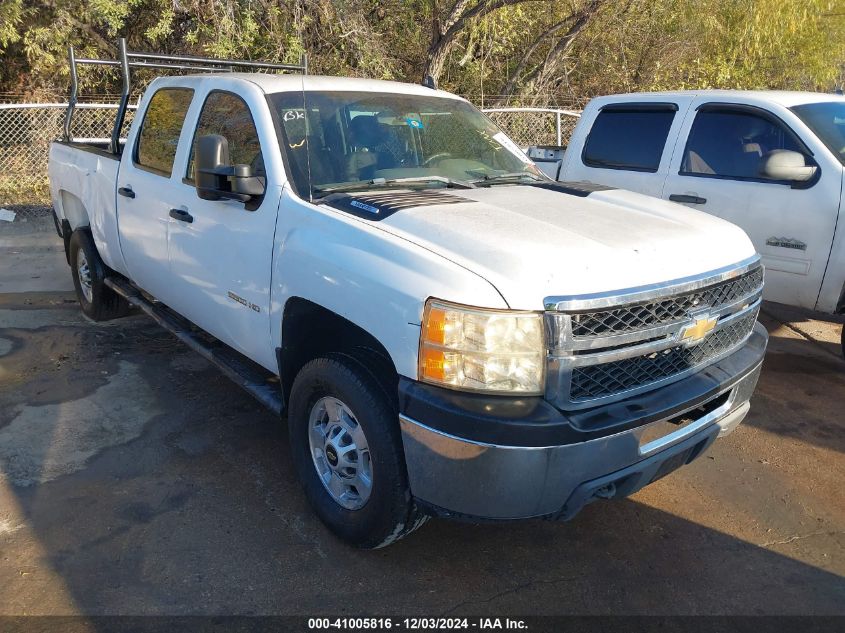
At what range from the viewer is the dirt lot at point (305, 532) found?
300 cm

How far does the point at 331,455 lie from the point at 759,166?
4.07m

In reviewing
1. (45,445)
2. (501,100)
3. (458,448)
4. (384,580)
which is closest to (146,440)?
(45,445)

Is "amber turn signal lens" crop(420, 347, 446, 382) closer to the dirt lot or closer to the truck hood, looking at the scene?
the truck hood

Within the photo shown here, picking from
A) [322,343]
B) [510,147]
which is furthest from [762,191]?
[322,343]

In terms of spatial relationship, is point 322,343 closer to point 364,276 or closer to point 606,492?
point 364,276

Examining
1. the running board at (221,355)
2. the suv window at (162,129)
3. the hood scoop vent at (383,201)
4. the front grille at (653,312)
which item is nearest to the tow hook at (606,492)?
the front grille at (653,312)

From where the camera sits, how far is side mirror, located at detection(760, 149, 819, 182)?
5121 mm

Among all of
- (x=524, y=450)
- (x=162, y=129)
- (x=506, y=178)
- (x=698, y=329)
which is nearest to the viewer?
(x=524, y=450)

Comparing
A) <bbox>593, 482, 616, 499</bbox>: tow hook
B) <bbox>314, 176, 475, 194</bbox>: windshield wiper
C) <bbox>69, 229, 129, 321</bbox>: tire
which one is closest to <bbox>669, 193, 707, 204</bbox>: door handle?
<bbox>314, 176, 475, 194</bbox>: windshield wiper

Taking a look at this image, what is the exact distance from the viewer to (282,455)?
4.13 meters

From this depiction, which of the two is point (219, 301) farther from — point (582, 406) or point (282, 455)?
point (582, 406)

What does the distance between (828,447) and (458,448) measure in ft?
9.43

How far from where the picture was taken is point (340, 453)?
10.5 ft

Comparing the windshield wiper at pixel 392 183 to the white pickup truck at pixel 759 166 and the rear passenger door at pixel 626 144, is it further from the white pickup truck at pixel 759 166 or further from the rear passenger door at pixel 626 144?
the rear passenger door at pixel 626 144
